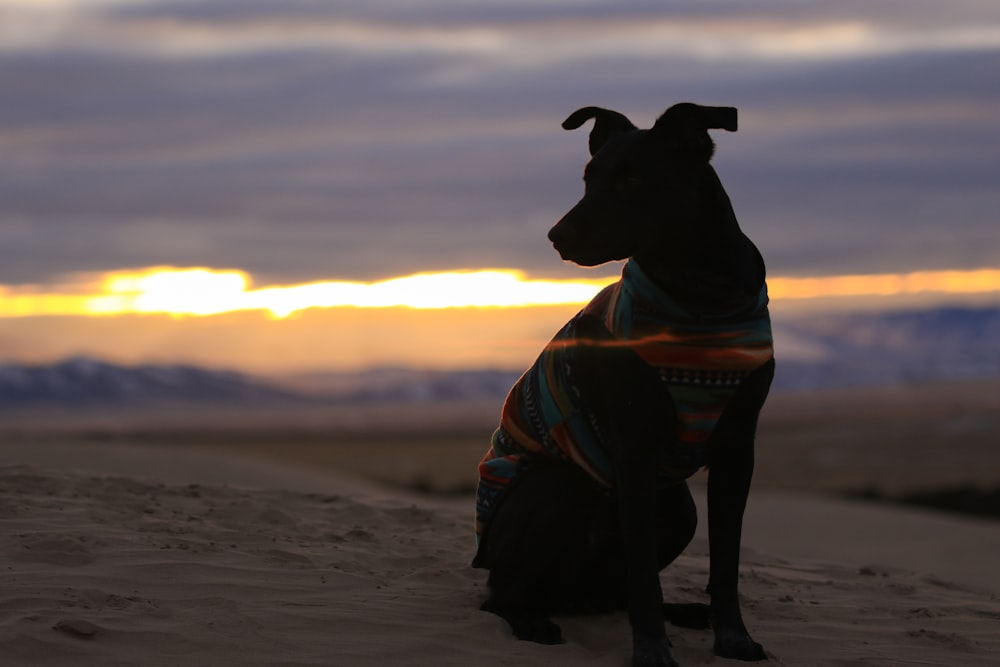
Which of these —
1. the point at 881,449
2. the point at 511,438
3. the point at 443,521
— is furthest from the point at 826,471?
the point at 511,438

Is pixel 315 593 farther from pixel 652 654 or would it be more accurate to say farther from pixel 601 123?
pixel 601 123

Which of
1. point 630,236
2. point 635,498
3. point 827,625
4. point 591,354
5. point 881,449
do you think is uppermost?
point 630,236

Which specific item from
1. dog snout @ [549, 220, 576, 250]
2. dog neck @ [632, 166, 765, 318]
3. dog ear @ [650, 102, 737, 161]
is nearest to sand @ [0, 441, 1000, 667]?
dog neck @ [632, 166, 765, 318]

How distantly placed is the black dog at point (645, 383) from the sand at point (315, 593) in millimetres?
341

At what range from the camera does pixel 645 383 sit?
18.0 ft

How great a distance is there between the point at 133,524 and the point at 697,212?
4.06 metres

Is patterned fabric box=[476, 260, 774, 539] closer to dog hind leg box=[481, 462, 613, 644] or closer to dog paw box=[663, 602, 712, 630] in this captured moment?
dog hind leg box=[481, 462, 613, 644]

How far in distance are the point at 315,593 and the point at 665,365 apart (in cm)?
231

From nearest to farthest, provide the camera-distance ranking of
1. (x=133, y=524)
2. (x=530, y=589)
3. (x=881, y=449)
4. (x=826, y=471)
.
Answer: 1. (x=530, y=589)
2. (x=133, y=524)
3. (x=826, y=471)
4. (x=881, y=449)

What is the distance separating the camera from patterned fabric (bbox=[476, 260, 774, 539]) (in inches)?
217

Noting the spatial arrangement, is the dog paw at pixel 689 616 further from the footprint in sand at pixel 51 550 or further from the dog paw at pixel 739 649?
the footprint in sand at pixel 51 550

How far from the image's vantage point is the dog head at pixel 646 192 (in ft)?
17.8

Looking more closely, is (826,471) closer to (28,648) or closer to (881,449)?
(881,449)

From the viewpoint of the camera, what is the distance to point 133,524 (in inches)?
301
